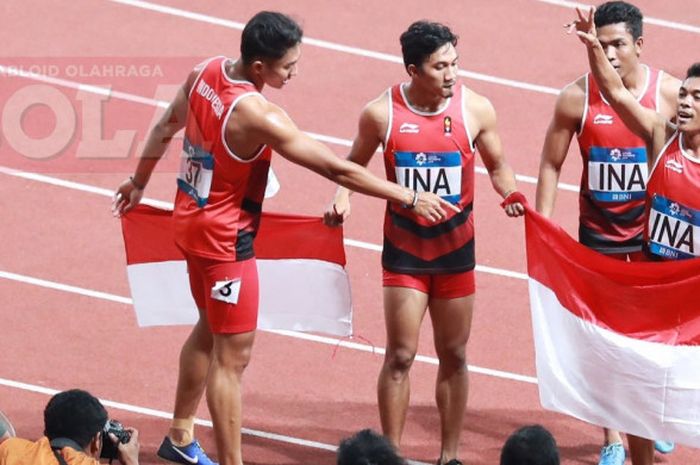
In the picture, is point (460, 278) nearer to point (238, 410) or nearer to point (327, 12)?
point (238, 410)

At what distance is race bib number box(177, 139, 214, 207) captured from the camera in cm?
763

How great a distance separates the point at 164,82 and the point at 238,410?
20.1 ft

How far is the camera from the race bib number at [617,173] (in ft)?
27.1

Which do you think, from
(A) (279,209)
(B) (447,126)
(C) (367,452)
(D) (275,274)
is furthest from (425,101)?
(A) (279,209)

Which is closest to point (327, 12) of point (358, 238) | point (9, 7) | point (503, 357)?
point (9, 7)

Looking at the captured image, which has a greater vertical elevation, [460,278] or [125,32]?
[125,32]

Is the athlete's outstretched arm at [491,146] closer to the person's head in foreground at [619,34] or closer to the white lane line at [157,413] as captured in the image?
the person's head in foreground at [619,34]

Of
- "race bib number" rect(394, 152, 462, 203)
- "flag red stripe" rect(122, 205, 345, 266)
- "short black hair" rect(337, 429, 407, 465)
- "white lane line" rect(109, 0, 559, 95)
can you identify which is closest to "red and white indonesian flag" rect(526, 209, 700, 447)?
"race bib number" rect(394, 152, 462, 203)

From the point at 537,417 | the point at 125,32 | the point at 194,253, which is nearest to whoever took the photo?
the point at 194,253

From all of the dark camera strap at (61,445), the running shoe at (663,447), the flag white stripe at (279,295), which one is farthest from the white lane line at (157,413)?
the dark camera strap at (61,445)

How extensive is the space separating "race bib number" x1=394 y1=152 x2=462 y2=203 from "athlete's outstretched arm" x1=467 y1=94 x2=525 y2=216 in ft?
0.57

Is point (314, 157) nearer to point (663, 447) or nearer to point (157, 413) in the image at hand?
point (157, 413)

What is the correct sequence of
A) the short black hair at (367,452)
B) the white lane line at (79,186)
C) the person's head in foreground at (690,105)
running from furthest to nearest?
1. the white lane line at (79,186)
2. the person's head in foreground at (690,105)
3. the short black hair at (367,452)

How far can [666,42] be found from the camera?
1419 cm
